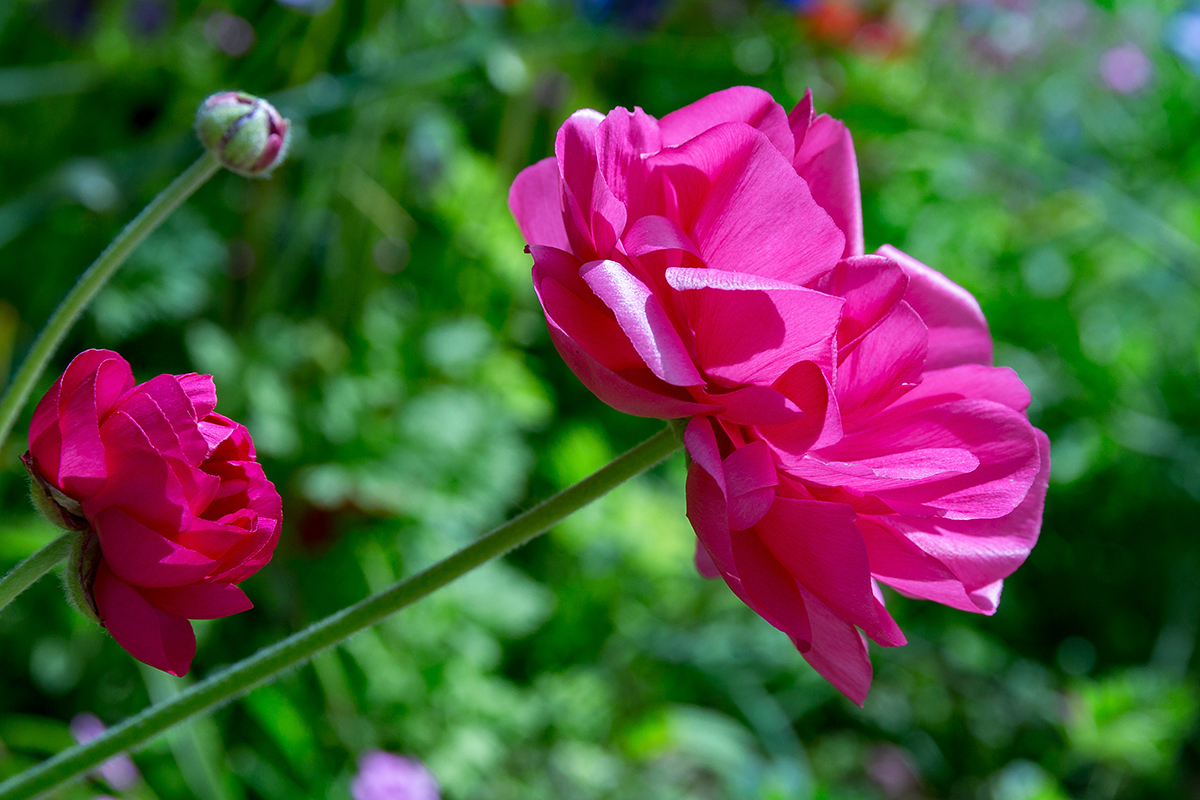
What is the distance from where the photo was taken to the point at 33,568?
11.7 inches

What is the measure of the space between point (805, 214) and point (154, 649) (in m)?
0.27

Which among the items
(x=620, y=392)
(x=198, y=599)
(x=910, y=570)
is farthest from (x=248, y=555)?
(x=910, y=570)

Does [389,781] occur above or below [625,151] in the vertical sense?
below

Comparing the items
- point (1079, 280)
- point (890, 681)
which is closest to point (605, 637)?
point (890, 681)

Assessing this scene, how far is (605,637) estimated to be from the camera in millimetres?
1700

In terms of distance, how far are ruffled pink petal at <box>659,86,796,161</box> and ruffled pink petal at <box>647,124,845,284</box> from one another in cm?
2

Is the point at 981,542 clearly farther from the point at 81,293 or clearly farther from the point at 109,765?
the point at 109,765

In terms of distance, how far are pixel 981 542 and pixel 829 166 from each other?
180mm

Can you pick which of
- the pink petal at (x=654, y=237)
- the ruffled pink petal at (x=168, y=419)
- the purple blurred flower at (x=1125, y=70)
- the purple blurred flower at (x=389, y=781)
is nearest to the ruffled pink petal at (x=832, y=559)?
the pink petal at (x=654, y=237)

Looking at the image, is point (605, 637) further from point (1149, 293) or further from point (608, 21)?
point (1149, 293)

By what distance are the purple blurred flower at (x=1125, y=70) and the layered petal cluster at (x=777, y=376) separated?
390cm

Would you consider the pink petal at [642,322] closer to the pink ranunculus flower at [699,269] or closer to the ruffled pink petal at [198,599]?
the pink ranunculus flower at [699,269]

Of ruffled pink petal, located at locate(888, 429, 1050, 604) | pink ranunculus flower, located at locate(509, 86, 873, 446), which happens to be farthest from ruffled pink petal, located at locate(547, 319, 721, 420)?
ruffled pink petal, located at locate(888, 429, 1050, 604)

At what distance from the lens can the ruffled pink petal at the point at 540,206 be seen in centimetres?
43
